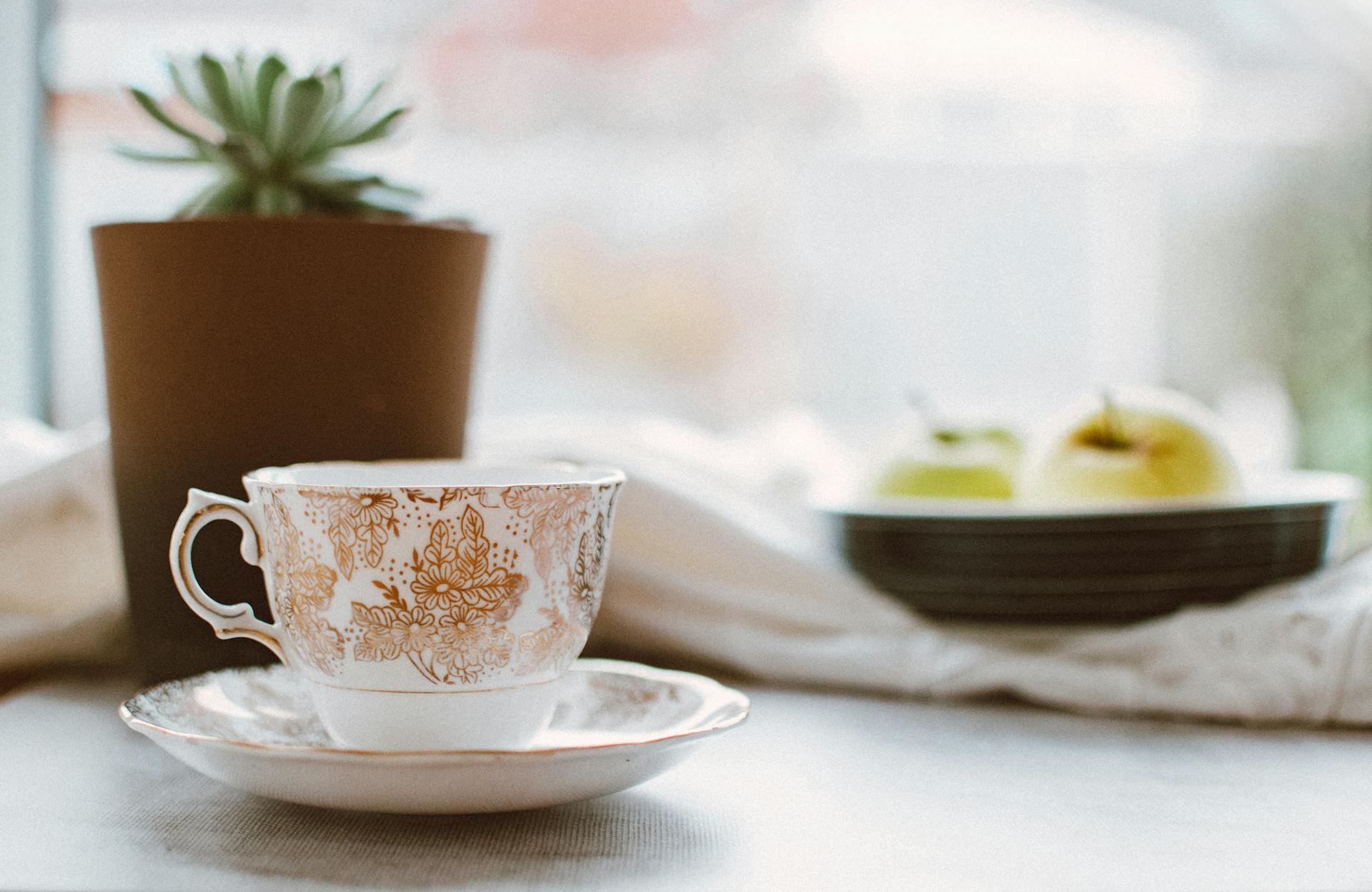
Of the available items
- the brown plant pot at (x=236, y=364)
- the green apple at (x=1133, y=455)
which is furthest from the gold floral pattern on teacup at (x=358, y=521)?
the green apple at (x=1133, y=455)

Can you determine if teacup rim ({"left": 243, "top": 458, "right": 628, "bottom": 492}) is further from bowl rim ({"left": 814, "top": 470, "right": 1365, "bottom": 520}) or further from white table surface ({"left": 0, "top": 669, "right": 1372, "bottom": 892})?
bowl rim ({"left": 814, "top": 470, "right": 1365, "bottom": 520})

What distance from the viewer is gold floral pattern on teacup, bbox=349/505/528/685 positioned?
0.37m

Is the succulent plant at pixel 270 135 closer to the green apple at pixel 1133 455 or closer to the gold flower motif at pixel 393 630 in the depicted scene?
the gold flower motif at pixel 393 630

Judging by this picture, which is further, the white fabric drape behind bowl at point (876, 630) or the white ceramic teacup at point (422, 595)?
the white fabric drape behind bowl at point (876, 630)

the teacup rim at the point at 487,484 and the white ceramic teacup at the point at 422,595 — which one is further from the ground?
the teacup rim at the point at 487,484

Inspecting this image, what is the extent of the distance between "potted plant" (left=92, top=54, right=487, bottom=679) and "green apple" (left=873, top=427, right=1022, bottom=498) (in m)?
0.30

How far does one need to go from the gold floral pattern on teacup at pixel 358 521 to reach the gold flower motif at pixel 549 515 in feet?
0.12

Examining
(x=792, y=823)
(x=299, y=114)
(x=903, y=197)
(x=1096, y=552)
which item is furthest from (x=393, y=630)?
(x=903, y=197)

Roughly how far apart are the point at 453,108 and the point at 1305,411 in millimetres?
1696

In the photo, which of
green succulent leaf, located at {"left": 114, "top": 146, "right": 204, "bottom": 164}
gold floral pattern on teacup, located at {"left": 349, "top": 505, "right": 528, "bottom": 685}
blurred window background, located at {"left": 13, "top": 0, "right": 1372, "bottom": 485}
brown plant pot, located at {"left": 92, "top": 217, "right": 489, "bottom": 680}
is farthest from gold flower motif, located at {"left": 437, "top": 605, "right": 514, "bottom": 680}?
blurred window background, located at {"left": 13, "top": 0, "right": 1372, "bottom": 485}

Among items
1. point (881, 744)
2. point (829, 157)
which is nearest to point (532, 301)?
point (829, 157)

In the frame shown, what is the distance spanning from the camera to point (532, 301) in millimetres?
2516

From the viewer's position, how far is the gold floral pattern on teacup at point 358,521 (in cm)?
37

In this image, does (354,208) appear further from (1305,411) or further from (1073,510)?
(1305,411)
